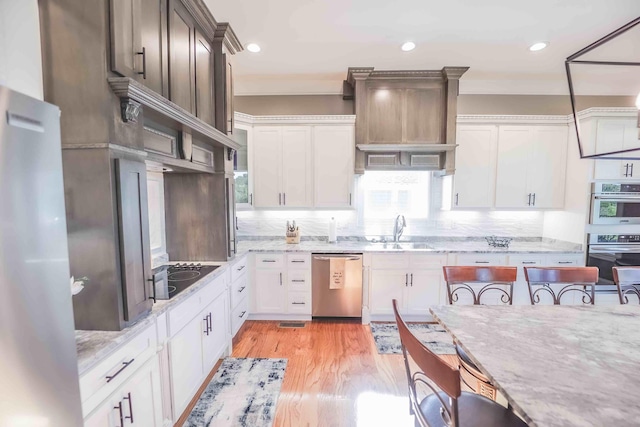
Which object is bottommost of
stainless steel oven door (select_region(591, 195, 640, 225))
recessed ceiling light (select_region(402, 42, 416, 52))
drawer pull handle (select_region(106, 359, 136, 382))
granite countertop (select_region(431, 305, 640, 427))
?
drawer pull handle (select_region(106, 359, 136, 382))

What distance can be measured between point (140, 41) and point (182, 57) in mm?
534

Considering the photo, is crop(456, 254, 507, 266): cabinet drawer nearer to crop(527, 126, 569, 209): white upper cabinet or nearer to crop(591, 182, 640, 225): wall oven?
crop(527, 126, 569, 209): white upper cabinet

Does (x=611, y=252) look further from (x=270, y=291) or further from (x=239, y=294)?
(x=239, y=294)

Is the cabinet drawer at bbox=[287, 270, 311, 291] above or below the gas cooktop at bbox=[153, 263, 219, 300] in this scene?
below

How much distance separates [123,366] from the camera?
1.26 m

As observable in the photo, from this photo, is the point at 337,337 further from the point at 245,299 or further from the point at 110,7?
the point at 110,7

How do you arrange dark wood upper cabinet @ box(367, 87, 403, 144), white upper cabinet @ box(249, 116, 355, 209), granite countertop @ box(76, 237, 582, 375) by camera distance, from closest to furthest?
granite countertop @ box(76, 237, 582, 375) → dark wood upper cabinet @ box(367, 87, 403, 144) → white upper cabinet @ box(249, 116, 355, 209)

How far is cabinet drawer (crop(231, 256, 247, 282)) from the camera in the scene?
8.82 ft

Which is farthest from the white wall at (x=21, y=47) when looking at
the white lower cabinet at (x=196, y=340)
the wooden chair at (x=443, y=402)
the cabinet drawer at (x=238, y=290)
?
the cabinet drawer at (x=238, y=290)

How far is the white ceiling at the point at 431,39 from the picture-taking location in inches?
86.0

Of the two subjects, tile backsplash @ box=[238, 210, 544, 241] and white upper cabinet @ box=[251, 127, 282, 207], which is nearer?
white upper cabinet @ box=[251, 127, 282, 207]

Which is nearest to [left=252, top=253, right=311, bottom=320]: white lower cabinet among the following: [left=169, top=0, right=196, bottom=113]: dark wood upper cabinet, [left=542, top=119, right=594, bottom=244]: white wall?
[left=169, top=0, right=196, bottom=113]: dark wood upper cabinet

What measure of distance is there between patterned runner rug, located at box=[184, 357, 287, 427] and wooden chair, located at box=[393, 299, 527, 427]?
118 cm

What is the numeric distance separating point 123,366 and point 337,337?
2110 mm
